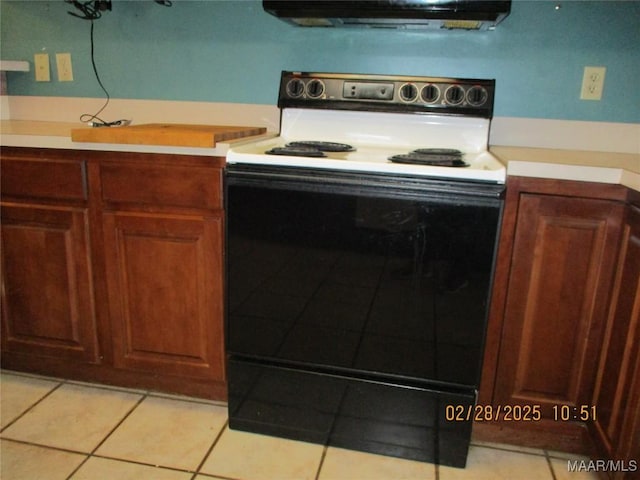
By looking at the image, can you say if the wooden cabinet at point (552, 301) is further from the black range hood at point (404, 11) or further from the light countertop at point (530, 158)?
the black range hood at point (404, 11)

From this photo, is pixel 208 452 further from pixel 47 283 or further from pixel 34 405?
pixel 47 283

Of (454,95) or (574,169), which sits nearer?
(574,169)

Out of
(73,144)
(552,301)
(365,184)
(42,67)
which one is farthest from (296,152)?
(42,67)

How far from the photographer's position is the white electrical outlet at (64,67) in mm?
2061

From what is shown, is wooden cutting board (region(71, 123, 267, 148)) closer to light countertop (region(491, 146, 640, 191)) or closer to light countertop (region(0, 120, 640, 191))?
light countertop (region(0, 120, 640, 191))

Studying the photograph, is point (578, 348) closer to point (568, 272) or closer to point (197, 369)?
point (568, 272)

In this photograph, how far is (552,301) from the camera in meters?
1.35

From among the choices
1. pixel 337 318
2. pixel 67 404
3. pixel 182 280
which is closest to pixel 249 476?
pixel 337 318

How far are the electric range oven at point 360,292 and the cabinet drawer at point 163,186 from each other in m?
0.08

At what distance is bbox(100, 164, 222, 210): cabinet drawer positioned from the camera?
4.70 feet

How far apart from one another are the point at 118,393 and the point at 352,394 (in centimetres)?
87

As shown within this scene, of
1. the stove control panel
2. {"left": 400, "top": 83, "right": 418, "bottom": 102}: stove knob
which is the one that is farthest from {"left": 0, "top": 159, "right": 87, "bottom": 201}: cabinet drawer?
{"left": 400, "top": 83, "right": 418, "bottom": 102}: stove knob

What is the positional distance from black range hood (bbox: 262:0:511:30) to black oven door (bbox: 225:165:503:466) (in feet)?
1.85

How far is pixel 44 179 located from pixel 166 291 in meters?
0.53
